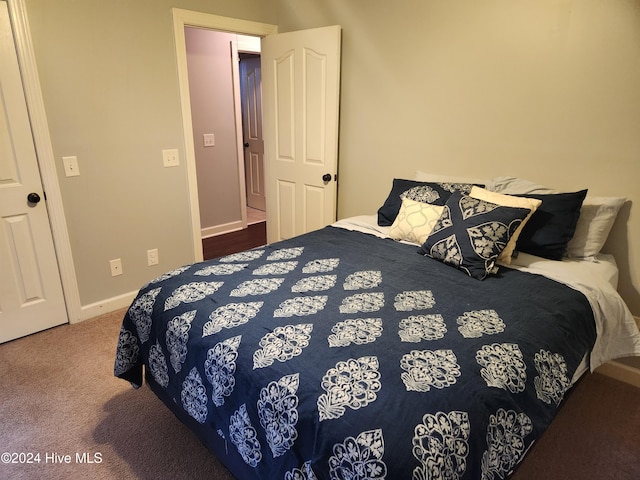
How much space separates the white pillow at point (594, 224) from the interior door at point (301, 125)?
68.7 inches

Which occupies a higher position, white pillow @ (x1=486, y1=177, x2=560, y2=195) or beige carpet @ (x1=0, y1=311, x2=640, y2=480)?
white pillow @ (x1=486, y1=177, x2=560, y2=195)

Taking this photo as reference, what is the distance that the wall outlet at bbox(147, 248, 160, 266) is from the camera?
3020 millimetres

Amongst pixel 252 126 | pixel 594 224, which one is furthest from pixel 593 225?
pixel 252 126

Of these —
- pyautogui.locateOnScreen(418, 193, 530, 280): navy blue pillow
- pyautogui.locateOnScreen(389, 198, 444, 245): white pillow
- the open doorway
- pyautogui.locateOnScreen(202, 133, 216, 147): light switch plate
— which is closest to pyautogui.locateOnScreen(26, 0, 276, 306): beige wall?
the open doorway

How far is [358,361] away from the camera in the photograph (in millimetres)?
1219

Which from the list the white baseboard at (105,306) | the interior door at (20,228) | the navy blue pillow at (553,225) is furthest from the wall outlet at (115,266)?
the navy blue pillow at (553,225)

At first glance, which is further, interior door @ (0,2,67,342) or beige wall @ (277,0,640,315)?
interior door @ (0,2,67,342)

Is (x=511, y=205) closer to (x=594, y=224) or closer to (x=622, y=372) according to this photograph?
(x=594, y=224)

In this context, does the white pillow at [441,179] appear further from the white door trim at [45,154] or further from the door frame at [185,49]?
the white door trim at [45,154]

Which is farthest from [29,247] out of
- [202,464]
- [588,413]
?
[588,413]

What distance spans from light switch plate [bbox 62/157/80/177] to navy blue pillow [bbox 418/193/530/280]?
2.23 metres

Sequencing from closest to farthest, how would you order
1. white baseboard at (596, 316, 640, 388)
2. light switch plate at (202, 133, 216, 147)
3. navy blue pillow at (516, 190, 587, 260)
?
navy blue pillow at (516, 190, 587, 260) < white baseboard at (596, 316, 640, 388) < light switch plate at (202, 133, 216, 147)

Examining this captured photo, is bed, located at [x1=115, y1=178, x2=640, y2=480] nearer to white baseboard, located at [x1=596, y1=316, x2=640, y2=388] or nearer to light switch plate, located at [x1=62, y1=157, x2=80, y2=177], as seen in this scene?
white baseboard, located at [x1=596, y1=316, x2=640, y2=388]

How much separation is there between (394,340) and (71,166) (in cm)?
232
